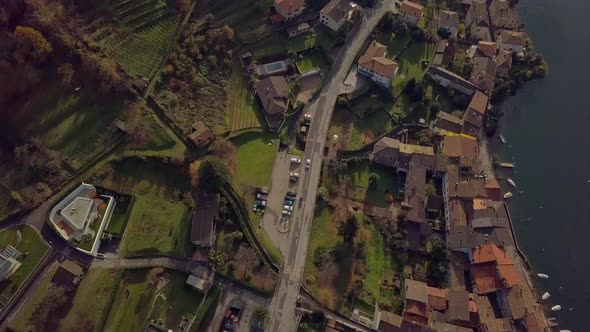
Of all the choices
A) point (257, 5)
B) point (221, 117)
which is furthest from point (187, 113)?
point (257, 5)

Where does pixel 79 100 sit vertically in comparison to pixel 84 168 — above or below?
above

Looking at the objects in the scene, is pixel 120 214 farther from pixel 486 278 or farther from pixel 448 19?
pixel 448 19

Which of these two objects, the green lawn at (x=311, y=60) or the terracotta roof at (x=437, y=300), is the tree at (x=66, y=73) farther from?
the terracotta roof at (x=437, y=300)

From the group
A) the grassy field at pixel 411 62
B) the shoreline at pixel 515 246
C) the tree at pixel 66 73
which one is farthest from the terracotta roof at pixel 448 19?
the tree at pixel 66 73

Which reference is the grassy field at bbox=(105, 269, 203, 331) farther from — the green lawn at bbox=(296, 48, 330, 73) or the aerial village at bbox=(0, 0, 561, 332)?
the green lawn at bbox=(296, 48, 330, 73)

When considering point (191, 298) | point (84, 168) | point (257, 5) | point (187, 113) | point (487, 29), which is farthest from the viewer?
point (487, 29)

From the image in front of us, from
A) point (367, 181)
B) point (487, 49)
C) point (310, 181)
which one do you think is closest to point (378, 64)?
point (367, 181)

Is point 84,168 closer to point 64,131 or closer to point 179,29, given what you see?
point 64,131
